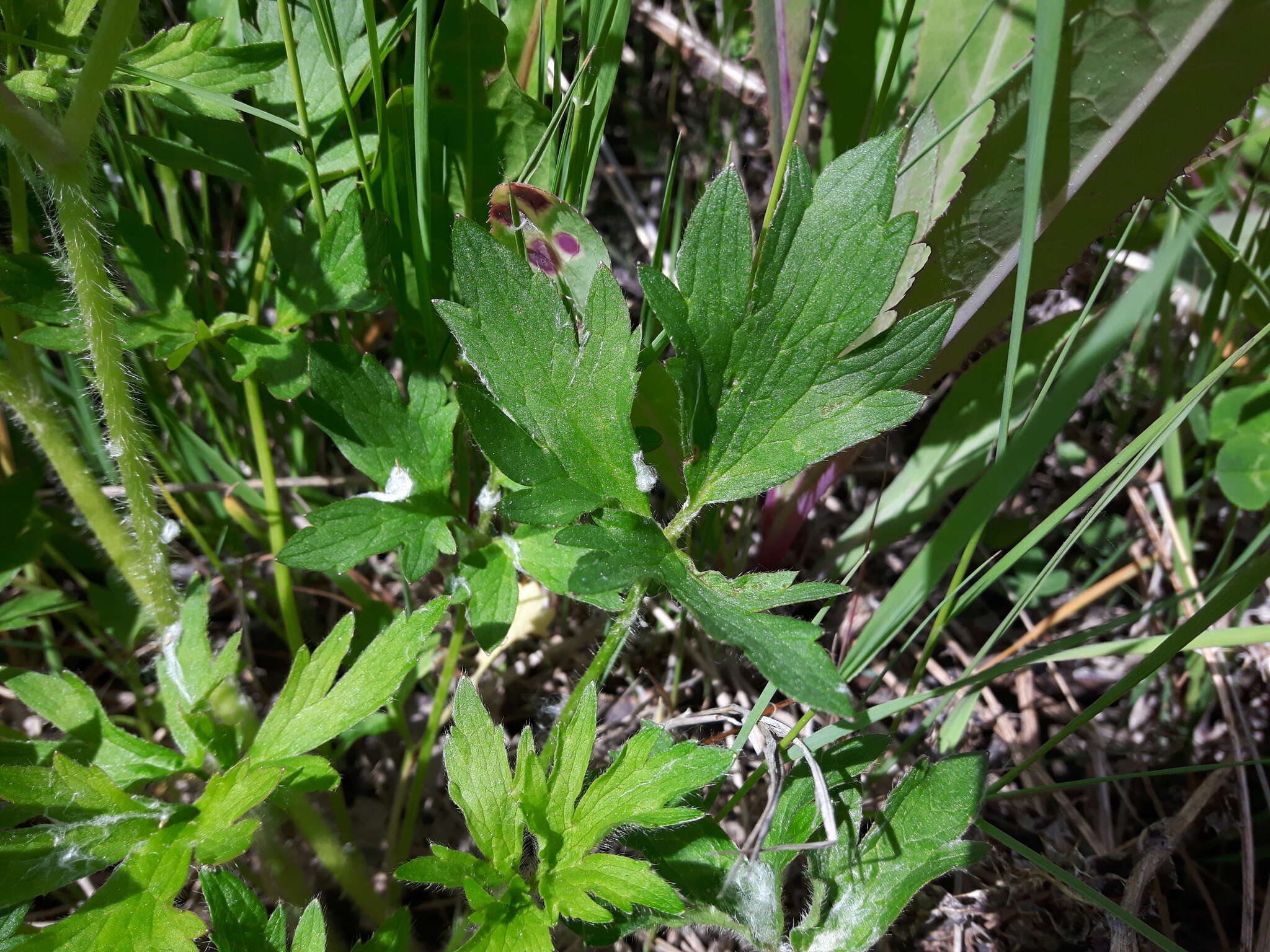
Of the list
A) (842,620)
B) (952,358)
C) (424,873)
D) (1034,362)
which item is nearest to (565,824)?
(424,873)

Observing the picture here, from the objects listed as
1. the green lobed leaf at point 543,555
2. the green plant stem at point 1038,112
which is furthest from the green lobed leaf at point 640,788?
the green plant stem at point 1038,112

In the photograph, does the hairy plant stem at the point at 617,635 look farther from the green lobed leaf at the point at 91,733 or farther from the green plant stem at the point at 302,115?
the green plant stem at the point at 302,115

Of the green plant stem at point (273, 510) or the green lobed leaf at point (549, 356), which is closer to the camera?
the green lobed leaf at point (549, 356)

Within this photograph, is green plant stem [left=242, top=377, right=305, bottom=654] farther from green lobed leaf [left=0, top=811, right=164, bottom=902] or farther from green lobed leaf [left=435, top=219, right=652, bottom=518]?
green lobed leaf [left=435, top=219, right=652, bottom=518]

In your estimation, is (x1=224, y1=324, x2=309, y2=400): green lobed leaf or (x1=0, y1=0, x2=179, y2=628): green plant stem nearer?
(x1=0, y1=0, x2=179, y2=628): green plant stem

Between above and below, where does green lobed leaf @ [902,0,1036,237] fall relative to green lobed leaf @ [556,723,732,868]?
above

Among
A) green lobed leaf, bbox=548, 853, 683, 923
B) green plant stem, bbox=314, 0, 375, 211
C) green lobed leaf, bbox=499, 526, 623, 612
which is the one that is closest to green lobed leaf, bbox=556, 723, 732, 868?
green lobed leaf, bbox=548, 853, 683, 923
